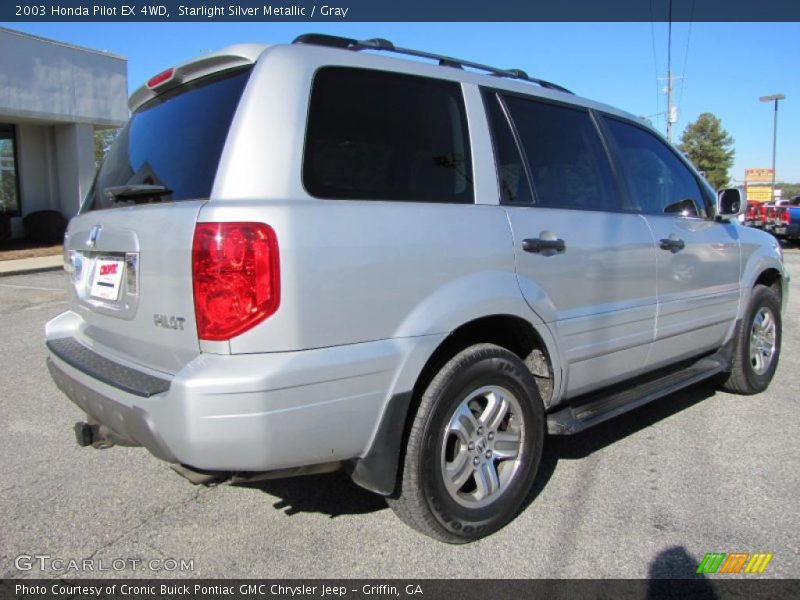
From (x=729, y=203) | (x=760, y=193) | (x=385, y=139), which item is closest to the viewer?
(x=385, y=139)

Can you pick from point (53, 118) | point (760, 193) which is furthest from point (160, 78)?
point (760, 193)

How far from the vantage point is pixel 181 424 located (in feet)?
7.11

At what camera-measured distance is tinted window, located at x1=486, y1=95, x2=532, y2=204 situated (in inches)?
118

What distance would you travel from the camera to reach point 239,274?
85.4 inches

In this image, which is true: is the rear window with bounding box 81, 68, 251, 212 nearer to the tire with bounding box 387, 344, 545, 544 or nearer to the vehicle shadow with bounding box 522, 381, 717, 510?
the tire with bounding box 387, 344, 545, 544

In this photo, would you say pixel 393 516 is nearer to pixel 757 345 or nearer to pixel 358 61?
pixel 358 61

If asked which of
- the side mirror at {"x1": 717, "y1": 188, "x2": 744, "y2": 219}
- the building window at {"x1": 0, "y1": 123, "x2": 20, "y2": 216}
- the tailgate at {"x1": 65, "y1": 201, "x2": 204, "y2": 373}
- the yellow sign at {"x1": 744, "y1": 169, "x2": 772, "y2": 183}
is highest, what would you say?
the yellow sign at {"x1": 744, "y1": 169, "x2": 772, "y2": 183}

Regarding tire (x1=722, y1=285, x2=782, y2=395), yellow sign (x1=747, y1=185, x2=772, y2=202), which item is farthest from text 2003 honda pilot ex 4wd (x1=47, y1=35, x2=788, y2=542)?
yellow sign (x1=747, y1=185, x2=772, y2=202)

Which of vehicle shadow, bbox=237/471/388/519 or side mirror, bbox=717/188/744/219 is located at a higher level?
side mirror, bbox=717/188/744/219

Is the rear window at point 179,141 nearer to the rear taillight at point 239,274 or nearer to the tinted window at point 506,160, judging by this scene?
the rear taillight at point 239,274

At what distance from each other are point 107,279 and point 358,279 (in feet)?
3.88

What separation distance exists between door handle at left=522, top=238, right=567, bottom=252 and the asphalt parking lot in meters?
1.26

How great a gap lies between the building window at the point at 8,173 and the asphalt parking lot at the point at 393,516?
15502 millimetres
